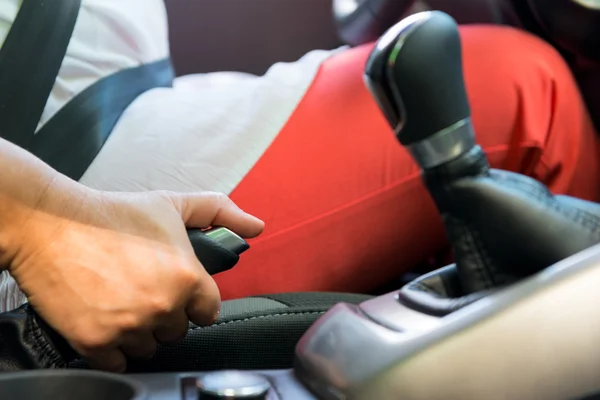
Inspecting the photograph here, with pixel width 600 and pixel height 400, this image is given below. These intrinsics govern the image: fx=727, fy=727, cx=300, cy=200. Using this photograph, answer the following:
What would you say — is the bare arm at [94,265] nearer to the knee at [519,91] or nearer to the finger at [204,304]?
the finger at [204,304]

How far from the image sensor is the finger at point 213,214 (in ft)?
1.45

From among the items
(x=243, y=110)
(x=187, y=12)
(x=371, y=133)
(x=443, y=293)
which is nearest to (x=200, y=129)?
(x=243, y=110)

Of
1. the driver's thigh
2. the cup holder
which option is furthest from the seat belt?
the cup holder

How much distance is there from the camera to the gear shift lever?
0.37 m

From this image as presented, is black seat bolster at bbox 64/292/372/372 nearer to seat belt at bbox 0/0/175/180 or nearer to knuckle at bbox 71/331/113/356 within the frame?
knuckle at bbox 71/331/113/356

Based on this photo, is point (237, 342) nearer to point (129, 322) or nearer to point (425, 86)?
point (129, 322)

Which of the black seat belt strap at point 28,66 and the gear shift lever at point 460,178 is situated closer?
the gear shift lever at point 460,178

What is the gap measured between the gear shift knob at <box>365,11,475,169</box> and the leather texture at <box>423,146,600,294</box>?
1cm

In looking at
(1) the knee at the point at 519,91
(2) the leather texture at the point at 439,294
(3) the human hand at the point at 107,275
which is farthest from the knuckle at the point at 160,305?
(1) the knee at the point at 519,91

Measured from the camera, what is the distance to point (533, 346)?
0.31 metres

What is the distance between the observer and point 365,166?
1.92ft

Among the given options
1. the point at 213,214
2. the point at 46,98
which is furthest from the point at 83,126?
the point at 213,214

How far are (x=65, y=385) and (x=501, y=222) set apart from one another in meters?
0.23

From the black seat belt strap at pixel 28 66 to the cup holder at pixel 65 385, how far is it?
23cm
